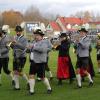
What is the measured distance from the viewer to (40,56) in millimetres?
12992

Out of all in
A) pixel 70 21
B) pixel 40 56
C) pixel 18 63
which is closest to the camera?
pixel 40 56

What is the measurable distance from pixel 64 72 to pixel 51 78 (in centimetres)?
155

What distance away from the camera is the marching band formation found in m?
13.0

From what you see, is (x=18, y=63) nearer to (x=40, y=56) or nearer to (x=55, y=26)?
(x=40, y=56)

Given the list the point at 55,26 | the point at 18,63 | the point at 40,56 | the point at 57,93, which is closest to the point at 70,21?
the point at 55,26

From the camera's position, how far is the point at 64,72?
50.9 ft

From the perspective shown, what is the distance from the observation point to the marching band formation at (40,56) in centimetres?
1295

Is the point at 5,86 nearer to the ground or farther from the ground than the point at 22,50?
nearer to the ground

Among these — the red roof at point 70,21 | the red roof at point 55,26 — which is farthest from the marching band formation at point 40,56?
the red roof at point 70,21

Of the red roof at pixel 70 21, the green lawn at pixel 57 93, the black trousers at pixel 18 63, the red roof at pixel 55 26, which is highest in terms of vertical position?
the black trousers at pixel 18 63

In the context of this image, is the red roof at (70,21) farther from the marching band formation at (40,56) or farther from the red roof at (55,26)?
the marching band formation at (40,56)

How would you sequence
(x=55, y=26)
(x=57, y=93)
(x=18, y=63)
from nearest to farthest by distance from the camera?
(x=57, y=93) → (x=18, y=63) → (x=55, y=26)

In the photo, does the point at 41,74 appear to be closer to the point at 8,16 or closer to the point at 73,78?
the point at 73,78

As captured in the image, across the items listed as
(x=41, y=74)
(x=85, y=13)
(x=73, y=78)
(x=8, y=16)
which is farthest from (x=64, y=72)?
(x=85, y=13)
